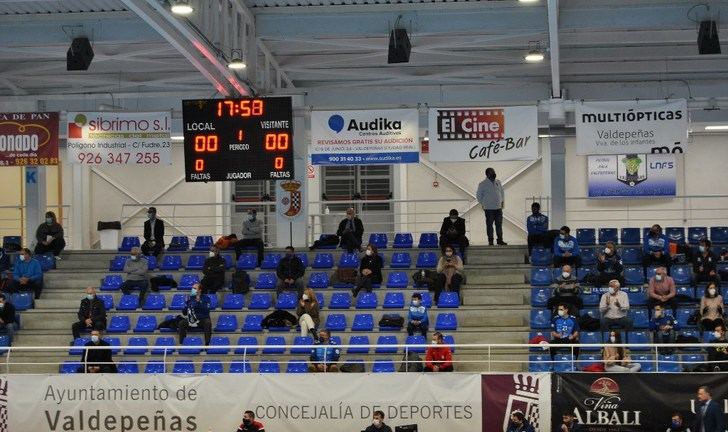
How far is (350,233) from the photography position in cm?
2858

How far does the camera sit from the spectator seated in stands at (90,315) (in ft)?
84.6

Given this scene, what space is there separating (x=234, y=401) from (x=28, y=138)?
9830mm

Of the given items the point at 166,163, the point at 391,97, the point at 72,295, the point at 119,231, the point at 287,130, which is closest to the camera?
the point at 287,130

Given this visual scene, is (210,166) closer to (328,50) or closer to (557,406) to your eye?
(328,50)

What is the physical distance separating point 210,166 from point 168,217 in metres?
14.2

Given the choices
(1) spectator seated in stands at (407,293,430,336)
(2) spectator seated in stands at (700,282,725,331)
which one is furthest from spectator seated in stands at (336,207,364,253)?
(2) spectator seated in stands at (700,282,725,331)

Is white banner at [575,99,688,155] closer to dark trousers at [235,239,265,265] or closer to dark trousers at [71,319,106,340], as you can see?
dark trousers at [235,239,265,265]

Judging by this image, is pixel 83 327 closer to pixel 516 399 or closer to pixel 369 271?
pixel 369 271

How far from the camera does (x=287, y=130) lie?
2395cm

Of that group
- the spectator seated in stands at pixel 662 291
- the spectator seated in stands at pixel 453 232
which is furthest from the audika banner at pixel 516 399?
the spectator seated in stands at pixel 453 232

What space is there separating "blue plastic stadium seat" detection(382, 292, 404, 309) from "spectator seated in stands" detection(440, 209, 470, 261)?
7.16ft

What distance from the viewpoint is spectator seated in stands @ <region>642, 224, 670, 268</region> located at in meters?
27.0

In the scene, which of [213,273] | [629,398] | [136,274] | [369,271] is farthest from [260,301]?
[629,398]

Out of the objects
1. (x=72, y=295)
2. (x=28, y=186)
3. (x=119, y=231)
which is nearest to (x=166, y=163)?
(x=72, y=295)
